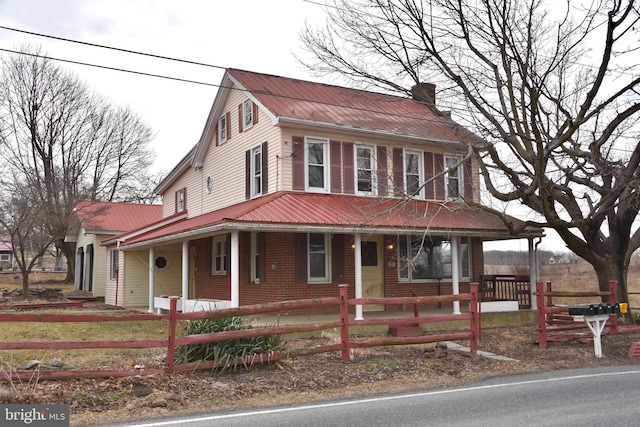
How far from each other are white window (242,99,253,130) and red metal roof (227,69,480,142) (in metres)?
0.64

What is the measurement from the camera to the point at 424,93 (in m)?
16.8

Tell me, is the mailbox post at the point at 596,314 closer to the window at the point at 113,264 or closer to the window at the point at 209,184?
the window at the point at 209,184

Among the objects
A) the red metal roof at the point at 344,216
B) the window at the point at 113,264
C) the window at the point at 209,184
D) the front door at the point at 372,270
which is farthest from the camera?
the window at the point at 113,264

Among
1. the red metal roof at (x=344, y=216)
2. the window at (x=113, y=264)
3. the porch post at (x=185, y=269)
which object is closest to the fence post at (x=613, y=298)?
the red metal roof at (x=344, y=216)

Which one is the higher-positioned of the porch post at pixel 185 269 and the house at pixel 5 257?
the house at pixel 5 257

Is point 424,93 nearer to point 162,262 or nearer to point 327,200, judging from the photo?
point 327,200

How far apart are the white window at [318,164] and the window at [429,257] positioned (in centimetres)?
309

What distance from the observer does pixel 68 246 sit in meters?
38.6

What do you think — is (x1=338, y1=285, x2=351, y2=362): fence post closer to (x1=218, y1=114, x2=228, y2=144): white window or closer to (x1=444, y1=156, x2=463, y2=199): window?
(x1=444, y1=156, x2=463, y2=199): window

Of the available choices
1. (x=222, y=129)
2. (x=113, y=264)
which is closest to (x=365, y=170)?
(x=222, y=129)

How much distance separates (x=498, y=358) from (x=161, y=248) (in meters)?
14.5

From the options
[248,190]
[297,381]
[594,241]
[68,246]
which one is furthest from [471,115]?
[68,246]

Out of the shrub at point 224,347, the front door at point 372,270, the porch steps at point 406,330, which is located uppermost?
the front door at point 372,270

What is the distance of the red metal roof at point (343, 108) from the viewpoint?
17092 millimetres
